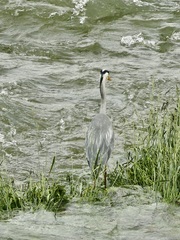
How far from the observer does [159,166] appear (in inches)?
275

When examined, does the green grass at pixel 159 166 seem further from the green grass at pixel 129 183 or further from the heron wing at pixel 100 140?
the heron wing at pixel 100 140

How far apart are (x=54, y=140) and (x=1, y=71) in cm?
338

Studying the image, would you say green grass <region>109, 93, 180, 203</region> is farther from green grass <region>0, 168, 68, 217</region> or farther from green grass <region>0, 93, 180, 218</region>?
green grass <region>0, 168, 68, 217</region>

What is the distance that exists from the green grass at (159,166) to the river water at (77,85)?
30cm

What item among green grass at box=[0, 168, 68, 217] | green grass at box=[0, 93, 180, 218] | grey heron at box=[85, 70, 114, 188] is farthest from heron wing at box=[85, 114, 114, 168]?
green grass at box=[0, 168, 68, 217]

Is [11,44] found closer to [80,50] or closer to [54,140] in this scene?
[80,50]

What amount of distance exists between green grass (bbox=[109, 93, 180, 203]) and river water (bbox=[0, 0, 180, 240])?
0.99 feet

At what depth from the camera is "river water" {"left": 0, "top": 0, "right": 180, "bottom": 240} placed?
622 cm

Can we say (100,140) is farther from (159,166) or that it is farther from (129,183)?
(159,166)

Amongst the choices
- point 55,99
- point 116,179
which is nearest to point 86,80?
point 55,99

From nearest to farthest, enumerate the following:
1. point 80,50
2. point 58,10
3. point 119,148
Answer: point 119,148, point 80,50, point 58,10

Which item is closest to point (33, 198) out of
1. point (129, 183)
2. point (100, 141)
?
point (129, 183)

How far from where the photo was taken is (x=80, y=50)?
15.5 meters

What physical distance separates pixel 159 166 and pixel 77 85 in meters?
6.79
